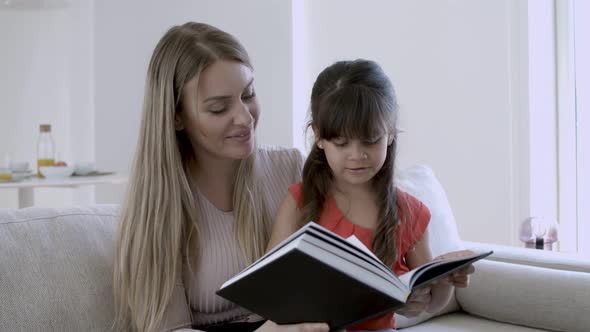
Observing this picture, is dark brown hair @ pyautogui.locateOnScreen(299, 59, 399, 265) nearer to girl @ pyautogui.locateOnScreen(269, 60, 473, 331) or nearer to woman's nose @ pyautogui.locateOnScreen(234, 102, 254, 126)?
girl @ pyautogui.locateOnScreen(269, 60, 473, 331)

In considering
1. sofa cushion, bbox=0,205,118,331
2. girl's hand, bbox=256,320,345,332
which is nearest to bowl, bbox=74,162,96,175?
sofa cushion, bbox=0,205,118,331

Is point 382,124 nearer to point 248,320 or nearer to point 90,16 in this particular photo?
point 248,320

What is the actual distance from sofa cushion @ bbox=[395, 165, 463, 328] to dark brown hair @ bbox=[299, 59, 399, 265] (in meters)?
0.60

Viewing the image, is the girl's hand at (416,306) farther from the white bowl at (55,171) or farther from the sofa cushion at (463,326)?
the white bowl at (55,171)

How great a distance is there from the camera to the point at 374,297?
3.73 feet

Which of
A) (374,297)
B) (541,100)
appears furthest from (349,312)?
(541,100)

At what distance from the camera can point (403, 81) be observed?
464cm

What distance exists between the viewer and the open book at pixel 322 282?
107 cm

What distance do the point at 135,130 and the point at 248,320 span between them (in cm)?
337

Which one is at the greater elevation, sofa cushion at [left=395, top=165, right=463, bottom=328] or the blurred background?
the blurred background

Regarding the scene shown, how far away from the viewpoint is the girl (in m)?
1.60

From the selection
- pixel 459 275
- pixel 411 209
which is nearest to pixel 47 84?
pixel 411 209

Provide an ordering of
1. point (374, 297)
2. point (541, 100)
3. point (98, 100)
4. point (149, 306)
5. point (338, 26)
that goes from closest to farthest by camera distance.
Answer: point (374, 297) → point (149, 306) → point (541, 100) → point (98, 100) → point (338, 26)

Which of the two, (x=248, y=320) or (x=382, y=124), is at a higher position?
(x=382, y=124)
